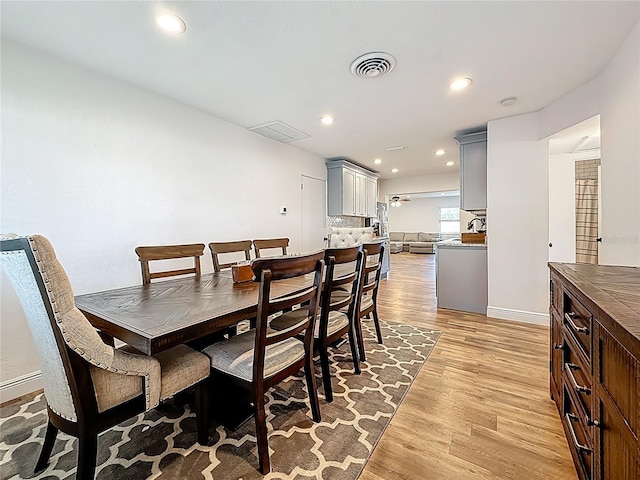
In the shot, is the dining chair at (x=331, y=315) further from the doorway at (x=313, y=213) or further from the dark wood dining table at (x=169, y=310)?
the doorway at (x=313, y=213)

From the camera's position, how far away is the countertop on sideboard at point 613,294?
685 mm

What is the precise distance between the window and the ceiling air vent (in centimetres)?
1106

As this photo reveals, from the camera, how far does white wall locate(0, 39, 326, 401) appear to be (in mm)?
1957

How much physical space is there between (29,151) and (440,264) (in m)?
4.26

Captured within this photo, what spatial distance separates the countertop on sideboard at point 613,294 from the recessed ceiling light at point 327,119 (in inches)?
105

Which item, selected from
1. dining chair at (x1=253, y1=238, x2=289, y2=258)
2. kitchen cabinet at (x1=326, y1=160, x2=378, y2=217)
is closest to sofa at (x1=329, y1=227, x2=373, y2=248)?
kitchen cabinet at (x1=326, y1=160, x2=378, y2=217)

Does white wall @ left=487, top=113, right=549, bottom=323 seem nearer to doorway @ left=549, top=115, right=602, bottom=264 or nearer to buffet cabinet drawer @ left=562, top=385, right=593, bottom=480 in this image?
doorway @ left=549, top=115, right=602, bottom=264

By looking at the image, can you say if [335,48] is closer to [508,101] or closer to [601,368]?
[508,101]

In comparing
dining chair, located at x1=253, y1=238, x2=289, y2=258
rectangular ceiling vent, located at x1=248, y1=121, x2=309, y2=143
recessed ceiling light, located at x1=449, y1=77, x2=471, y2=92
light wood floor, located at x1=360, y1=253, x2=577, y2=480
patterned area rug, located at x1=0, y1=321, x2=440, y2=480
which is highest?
rectangular ceiling vent, located at x1=248, y1=121, x2=309, y2=143

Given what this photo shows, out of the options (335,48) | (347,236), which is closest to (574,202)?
(347,236)

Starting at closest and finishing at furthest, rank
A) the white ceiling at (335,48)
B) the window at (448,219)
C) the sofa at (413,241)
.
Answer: the white ceiling at (335,48) < the sofa at (413,241) < the window at (448,219)

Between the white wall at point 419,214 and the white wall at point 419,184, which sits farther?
the white wall at point 419,214

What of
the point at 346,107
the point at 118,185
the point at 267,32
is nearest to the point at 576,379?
the point at 267,32

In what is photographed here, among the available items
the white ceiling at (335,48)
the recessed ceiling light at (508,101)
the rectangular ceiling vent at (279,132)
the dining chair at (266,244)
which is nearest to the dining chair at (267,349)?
the dining chair at (266,244)
